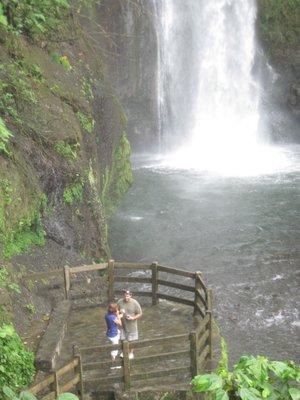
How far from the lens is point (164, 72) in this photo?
112ft

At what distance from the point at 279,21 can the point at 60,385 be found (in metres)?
35.8

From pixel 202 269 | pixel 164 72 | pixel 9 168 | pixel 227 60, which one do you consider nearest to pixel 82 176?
pixel 9 168

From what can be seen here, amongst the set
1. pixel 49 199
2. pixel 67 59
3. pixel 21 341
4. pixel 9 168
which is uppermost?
pixel 67 59

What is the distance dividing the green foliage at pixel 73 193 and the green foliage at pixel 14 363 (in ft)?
17.0

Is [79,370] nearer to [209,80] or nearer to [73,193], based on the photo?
[73,193]

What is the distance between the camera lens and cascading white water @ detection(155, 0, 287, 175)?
1345 inches

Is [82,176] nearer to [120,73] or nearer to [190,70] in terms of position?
[120,73]

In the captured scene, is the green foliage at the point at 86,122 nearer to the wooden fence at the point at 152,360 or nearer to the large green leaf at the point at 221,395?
the wooden fence at the point at 152,360

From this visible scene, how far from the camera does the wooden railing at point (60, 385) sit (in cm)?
680

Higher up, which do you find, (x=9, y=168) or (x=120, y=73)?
(x=120, y=73)

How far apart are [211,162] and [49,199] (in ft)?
62.4

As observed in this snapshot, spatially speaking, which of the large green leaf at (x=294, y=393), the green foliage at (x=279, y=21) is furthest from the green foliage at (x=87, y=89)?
the green foliage at (x=279, y=21)

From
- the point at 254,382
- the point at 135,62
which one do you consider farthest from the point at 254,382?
the point at 135,62

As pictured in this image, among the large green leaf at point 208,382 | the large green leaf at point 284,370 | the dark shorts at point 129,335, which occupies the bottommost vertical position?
the dark shorts at point 129,335
